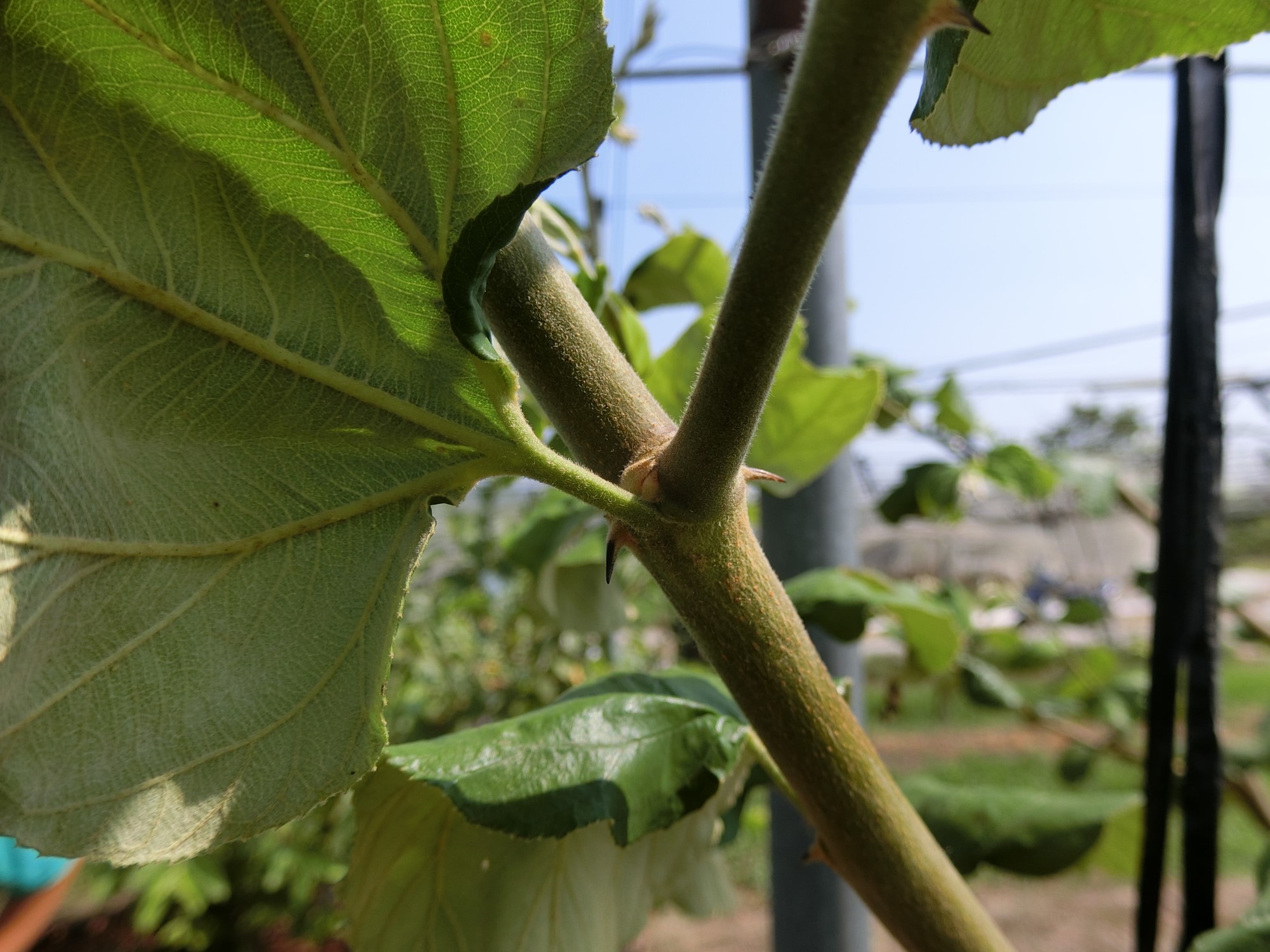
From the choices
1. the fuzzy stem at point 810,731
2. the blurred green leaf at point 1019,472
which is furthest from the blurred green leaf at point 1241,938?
the blurred green leaf at point 1019,472

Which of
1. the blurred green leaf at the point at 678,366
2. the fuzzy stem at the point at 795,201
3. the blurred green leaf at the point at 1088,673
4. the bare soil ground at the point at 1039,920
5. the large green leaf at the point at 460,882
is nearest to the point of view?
the fuzzy stem at the point at 795,201

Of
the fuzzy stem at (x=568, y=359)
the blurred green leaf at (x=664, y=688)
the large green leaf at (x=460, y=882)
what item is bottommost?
the large green leaf at (x=460, y=882)

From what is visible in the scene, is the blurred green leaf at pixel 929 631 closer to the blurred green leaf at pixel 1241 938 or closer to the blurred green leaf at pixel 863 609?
the blurred green leaf at pixel 863 609

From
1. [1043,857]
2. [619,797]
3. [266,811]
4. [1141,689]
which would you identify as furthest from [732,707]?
[1141,689]

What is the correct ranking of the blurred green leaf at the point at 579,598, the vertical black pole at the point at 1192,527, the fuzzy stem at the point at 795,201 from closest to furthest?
the fuzzy stem at the point at 795,201 < the vertical black pole at the point at 1192,527 < the blurred green leaf at the point at 579,598

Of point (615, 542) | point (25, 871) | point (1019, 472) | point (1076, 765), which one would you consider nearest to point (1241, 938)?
point (615, 542)

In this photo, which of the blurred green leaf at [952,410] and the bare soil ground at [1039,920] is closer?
the blurred green leaf at [952,410]

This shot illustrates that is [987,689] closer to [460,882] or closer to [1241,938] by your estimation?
[1241,938]

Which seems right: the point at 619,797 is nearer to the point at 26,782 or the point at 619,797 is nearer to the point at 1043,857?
the point at 26,782
